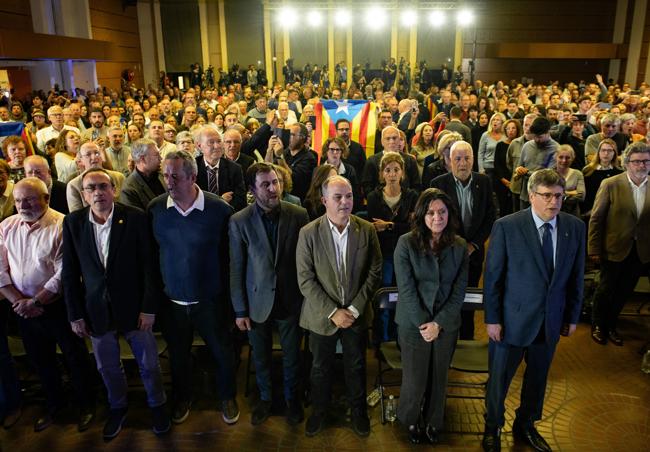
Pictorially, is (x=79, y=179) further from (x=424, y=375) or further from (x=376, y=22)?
(x=376, y=22)

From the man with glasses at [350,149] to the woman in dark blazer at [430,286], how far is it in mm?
2815

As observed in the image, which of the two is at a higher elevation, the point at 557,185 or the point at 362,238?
the point at 557,185

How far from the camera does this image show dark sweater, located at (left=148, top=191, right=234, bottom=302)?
3.24 m

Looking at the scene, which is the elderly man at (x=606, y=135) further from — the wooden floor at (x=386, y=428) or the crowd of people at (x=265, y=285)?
the wooden floor at (x=386, y=428)

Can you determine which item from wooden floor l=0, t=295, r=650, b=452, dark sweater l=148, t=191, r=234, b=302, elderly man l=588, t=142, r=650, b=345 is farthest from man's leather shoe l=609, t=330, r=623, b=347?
dark sweater l=148, t=191, r=234, b=302

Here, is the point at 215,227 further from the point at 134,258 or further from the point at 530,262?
the point at 530,262

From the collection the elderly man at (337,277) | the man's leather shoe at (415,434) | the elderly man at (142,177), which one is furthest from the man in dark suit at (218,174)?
the man's leather shoe at (415,434)

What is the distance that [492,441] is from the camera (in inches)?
125

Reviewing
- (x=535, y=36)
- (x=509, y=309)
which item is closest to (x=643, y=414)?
(x=509, y=309)

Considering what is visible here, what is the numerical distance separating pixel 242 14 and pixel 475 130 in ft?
59.0

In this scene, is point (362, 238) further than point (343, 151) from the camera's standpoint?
No

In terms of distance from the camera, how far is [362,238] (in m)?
3.21

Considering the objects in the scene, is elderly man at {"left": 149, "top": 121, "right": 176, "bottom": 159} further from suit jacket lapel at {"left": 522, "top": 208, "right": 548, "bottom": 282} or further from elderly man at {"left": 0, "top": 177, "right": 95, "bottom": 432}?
suit jacket lapel at {"left": 522, "top": 208, "right": 548, "bottom": 282}

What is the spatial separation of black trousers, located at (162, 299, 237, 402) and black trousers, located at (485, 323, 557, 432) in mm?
1743
